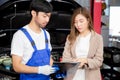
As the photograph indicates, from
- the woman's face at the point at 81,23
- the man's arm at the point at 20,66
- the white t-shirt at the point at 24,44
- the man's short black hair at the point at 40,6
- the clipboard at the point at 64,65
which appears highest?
the man's short black hair at the point at 40,6

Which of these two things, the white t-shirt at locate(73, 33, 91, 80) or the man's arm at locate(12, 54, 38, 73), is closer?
the man's arm at locate(12, 54, 38, 73)

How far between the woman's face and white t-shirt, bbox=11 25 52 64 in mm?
515

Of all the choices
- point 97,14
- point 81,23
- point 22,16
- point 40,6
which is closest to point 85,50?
point 81,23

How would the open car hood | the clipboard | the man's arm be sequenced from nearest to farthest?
the man's arm
the clipboard
the open car hood

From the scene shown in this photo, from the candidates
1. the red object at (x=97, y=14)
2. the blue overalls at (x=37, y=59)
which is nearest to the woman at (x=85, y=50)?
the blue overalls at (x=37, y=59)

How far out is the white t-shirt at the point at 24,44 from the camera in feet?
5.81

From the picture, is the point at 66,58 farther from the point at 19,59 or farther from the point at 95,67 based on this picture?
the point at 19,59

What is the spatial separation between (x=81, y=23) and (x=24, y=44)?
69cm

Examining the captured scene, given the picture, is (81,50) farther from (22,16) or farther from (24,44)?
(22,16)

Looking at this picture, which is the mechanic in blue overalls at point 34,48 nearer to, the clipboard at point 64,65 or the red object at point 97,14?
the clipboard at point 64,65

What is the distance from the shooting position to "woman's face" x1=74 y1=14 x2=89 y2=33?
2306mm

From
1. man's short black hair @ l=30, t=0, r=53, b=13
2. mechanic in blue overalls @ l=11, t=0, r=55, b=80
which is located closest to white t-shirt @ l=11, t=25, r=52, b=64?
mechanic in blue overalls @ l=11, t=0, r=55, b=80

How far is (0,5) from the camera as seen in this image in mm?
2885

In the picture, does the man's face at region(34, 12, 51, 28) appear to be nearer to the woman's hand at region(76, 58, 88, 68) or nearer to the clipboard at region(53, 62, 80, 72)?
the clipboard at region(53, 62, 80, 72)
